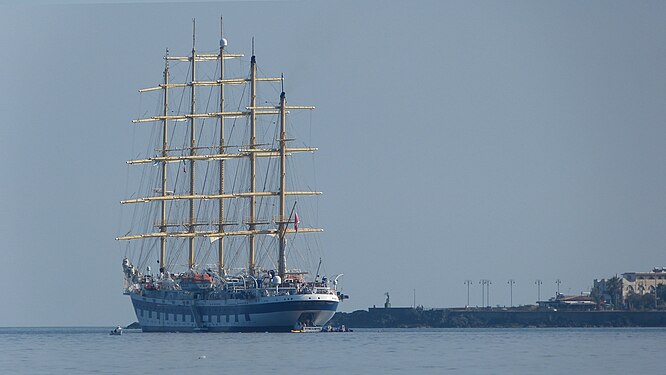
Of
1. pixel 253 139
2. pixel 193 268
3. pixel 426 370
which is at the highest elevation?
pixel 253 139

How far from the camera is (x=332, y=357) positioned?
8675cm

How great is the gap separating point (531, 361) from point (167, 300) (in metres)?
74.4

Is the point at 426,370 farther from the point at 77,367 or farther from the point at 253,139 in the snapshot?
the point at 253,139

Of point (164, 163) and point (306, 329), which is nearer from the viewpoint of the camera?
point (306, 329)

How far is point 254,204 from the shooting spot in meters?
151

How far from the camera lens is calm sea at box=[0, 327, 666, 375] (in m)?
75.1

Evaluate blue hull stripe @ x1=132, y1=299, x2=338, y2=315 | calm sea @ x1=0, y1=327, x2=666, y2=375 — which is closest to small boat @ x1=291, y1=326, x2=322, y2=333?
blue hull stripe @ x1=132, y1=299, x2=338, y2=315

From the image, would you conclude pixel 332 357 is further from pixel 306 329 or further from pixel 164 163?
pixel 164 163

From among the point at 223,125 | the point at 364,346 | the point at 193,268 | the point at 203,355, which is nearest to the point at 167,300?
the point at 193,268

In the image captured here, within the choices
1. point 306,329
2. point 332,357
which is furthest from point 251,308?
point 332,357

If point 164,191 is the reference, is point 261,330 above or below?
below

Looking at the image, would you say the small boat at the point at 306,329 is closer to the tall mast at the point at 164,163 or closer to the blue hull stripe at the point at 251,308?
the blue hull stripe at the point at 251,308

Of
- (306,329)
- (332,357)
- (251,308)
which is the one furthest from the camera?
(251,308)

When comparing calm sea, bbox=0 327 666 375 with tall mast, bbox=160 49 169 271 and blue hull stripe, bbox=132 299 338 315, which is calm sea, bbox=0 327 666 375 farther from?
tall mast, bbox=160 49 169 271
